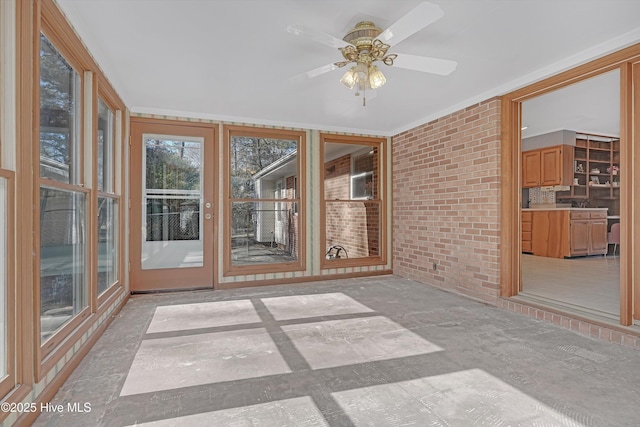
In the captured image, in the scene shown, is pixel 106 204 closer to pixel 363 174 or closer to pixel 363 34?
pixel 363 34

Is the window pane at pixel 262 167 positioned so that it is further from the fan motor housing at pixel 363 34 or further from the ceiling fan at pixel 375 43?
the fan motor housing at pixel 363 34

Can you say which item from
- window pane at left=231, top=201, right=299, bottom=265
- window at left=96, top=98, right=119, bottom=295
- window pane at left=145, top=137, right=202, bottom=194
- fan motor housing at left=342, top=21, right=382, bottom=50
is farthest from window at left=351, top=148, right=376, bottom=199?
window at left=96, top=98, right=119, bottom=295

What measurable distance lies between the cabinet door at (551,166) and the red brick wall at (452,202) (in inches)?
162

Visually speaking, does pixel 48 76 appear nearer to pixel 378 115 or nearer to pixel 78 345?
pixel 78 345

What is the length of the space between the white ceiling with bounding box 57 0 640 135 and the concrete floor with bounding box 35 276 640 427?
2329 mm

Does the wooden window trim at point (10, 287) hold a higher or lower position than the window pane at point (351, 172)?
lower

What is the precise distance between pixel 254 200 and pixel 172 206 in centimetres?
110

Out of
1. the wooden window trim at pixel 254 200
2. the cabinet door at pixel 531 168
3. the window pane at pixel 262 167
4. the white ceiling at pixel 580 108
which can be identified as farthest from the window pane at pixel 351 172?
the cabinet door at pixel 531 168

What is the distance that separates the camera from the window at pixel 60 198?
1.94m

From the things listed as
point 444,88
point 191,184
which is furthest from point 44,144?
point 444,88

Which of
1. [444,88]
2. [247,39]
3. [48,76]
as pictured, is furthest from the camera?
[444,88]

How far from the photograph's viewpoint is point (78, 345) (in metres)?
2.26

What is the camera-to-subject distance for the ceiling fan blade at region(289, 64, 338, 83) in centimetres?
264

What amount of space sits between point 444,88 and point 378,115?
3.60 feet
